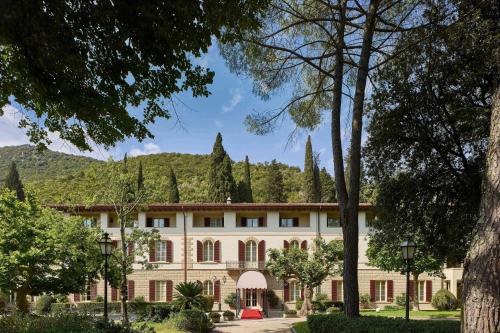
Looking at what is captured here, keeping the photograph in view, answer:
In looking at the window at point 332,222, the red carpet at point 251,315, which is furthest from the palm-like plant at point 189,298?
the window at point 332,222

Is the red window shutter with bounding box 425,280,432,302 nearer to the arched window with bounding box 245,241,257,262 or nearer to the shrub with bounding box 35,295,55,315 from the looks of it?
the arched window with bounding box 245,241,257,262

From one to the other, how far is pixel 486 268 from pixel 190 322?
15626 mm

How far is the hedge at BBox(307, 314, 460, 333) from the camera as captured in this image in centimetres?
920

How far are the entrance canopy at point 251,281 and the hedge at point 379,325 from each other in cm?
2017

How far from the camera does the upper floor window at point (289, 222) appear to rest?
35.3 metres

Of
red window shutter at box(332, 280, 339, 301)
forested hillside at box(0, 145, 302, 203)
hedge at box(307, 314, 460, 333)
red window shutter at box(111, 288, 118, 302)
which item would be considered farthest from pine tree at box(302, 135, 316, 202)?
hedge at box(307, 314, 460, 333)

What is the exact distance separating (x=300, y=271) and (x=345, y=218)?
17.6 m

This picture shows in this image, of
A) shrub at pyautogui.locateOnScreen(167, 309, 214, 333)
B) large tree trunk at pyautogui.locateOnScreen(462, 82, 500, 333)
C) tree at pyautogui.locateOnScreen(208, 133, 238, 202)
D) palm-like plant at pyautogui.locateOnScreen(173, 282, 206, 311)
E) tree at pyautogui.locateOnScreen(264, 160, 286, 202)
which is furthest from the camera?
tree at pyautogui.locateOnScreen(264, 160, 286, 202)

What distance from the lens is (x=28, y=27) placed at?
538 cm

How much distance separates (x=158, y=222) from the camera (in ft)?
117

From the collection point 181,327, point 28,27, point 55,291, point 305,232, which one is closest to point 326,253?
point 305,232

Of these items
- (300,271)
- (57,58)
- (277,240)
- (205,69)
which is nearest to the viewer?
(57,58)

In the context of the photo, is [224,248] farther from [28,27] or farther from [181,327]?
[28,27]

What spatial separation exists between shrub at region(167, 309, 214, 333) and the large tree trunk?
15194 millimetres
